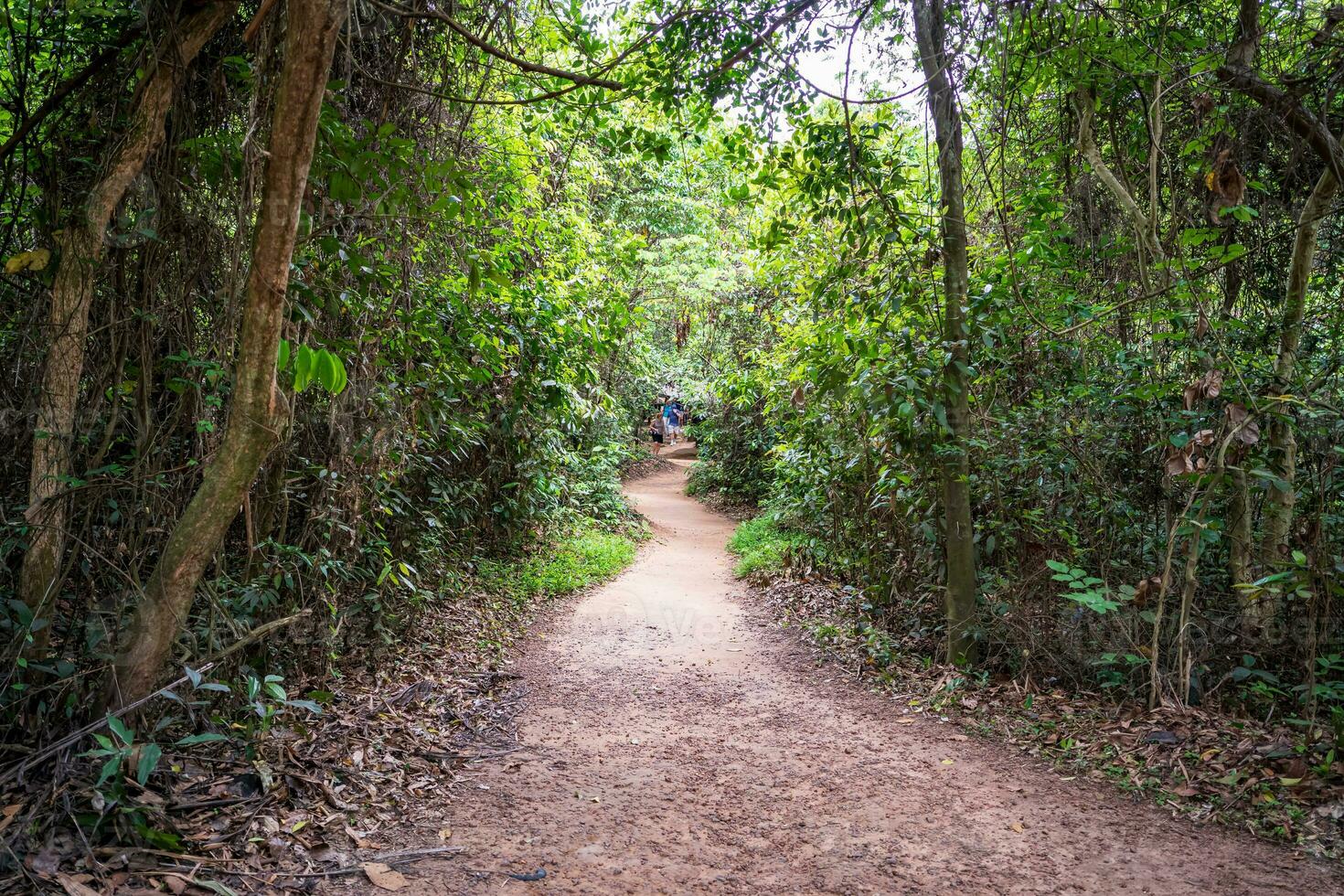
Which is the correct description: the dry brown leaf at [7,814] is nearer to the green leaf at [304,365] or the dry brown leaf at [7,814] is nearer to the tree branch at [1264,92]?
the green leaf at [304,365]

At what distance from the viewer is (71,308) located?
318 cm

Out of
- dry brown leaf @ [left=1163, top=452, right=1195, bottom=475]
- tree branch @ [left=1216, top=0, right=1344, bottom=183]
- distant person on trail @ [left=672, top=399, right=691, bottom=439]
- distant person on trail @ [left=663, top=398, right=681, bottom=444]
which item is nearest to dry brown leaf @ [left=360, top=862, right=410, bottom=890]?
dry brown leaf @ [left=1163, top=452, right=1195, bottom=475]

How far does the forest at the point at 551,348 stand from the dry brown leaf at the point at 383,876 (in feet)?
0.08

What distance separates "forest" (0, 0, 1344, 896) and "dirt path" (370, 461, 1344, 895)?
0.05 m

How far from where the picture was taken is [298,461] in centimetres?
463

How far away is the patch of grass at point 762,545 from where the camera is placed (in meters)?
9.41

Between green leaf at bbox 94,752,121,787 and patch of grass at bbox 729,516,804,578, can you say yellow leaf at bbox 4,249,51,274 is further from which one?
patch of grass at bbox 729,516,804,578

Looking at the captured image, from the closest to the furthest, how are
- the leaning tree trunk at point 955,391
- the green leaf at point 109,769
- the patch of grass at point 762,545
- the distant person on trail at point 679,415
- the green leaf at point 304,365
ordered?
the green leaf at point 109,769 → the green leaf at point 304,365 → the leaning tree trunk at point 955,391 → the patch of grass at point 762,545 → the distant person on trail at point 679,415

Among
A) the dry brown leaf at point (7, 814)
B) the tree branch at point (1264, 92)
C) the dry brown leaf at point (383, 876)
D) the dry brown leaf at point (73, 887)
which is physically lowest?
the dry brown leaf at point (383, 876)

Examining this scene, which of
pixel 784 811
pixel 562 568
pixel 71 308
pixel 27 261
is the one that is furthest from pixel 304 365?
pixel 562 568

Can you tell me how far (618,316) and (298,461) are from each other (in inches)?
166

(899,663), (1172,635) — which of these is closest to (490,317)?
(899,663)

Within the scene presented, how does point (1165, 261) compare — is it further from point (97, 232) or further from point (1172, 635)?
point (97, 232)

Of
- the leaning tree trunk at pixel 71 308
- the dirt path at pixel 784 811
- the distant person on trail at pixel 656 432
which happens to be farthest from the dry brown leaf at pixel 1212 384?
the distant person on trail at pixel 656 432
